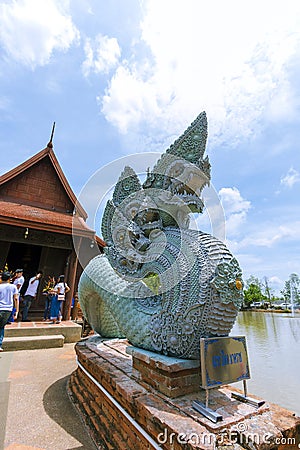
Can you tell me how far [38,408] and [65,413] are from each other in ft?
1.00

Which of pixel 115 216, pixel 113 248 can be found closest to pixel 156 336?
pixel 113 248

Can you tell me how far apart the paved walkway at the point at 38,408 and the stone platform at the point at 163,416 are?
0.71 feet

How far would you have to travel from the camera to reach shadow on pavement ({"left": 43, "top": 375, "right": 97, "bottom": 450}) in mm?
2230

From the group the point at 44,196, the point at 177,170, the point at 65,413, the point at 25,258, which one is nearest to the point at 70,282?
the point at 25,258

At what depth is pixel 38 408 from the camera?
271 cm

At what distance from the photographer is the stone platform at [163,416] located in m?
1.40

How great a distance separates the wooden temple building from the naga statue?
4.17 m

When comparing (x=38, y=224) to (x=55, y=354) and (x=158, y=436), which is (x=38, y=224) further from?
(x=158, y=436)

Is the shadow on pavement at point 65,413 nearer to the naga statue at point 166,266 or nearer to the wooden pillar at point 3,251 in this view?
the naga statue at point 166,266

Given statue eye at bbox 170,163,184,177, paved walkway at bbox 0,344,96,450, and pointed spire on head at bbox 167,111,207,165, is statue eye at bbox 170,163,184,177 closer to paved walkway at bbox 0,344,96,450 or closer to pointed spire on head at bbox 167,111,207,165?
pointed spire on head at bbox 167,111,207,165

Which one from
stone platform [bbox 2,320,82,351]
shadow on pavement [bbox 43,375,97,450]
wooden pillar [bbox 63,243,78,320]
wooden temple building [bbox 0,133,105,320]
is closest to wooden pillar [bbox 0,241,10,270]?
wooden temple building [bbox 0,133,105,320]

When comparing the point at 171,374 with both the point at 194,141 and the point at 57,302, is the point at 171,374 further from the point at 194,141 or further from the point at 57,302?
the point at 57,302

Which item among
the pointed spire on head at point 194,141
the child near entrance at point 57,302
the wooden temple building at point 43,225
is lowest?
the child near entrance at point 57,302

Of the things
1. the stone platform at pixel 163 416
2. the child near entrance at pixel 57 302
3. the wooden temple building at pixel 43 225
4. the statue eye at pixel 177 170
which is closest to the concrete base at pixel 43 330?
the child near entrance at pixel 57 302
